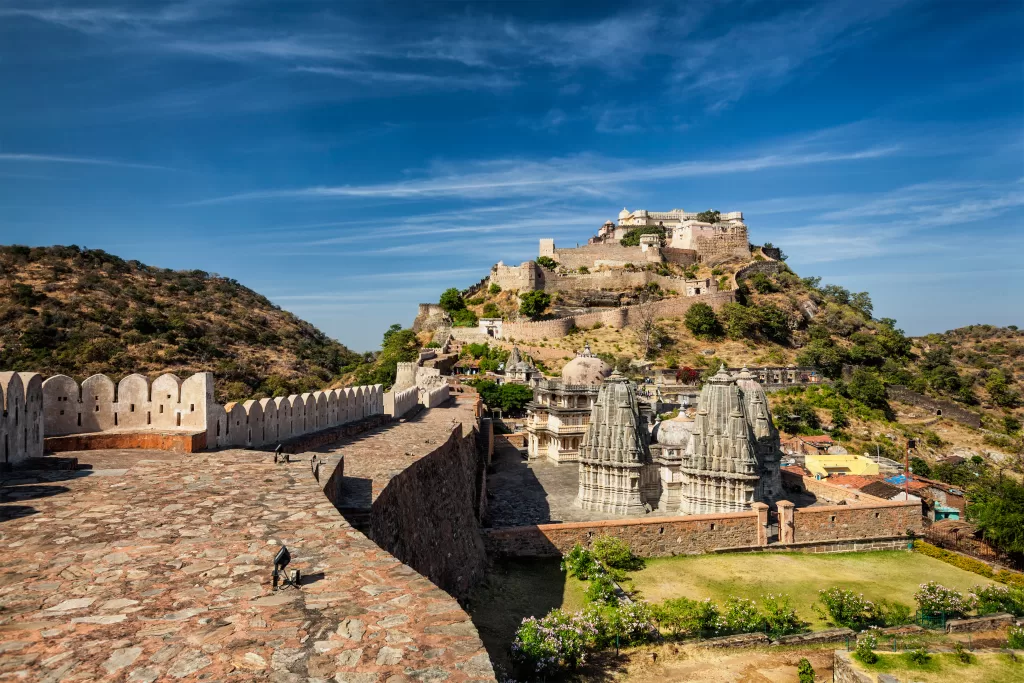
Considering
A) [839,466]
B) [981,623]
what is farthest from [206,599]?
[839,466]

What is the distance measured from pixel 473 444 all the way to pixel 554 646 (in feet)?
30.0

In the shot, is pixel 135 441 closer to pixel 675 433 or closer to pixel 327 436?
pixel 327 436

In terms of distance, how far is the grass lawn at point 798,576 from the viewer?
1520cm

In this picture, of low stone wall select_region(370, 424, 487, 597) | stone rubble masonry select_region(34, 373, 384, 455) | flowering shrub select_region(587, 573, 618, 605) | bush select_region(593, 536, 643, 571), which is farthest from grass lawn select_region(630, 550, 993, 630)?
stone rubble masonry select_region(34, 373, 384, 455)

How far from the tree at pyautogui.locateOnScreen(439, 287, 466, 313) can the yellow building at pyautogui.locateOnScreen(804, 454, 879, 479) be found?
39136 millimetres

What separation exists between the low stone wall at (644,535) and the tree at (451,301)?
44760 millimetres

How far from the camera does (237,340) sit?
53.7 m

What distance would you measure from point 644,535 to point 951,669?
7.31 m

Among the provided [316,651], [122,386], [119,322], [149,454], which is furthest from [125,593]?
[119,322]

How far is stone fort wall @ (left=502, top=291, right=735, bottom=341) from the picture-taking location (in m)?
52.2

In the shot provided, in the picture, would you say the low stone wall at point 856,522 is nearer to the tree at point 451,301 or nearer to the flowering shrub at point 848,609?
the flowering shrub at point 848,609

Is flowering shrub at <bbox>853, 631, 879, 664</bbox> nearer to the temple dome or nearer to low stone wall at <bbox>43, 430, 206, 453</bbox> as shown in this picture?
the temple dome

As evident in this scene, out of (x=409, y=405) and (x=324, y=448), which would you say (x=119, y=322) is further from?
(x=324, y=448)

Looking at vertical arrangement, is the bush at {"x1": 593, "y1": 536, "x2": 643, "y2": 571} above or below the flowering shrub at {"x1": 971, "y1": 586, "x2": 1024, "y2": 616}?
above
